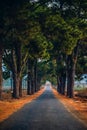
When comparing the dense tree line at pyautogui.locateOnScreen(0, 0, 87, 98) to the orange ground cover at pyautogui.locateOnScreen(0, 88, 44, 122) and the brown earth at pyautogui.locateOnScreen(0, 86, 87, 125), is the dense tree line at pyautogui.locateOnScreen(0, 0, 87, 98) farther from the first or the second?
the brown earth at pyautogui.locateOnScreen(0, 86, 87, 125)

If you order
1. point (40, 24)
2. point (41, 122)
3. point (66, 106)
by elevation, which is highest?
point (40, 24)

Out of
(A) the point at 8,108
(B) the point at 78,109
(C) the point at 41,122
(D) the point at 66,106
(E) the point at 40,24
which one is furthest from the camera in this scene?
(E) the point at 40,24

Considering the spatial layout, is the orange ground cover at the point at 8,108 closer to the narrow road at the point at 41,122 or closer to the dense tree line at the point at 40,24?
the narrow road at the point at 41,122

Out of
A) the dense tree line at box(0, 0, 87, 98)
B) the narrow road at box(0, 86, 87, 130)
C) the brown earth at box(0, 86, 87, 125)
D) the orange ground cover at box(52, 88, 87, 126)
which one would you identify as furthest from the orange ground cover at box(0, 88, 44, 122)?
the orange ground cover at box(52, 88, 87, 126)

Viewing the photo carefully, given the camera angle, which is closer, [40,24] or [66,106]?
[66,106]

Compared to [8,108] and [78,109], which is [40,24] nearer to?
[8,108]

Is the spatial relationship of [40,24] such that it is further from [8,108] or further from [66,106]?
[8,108]

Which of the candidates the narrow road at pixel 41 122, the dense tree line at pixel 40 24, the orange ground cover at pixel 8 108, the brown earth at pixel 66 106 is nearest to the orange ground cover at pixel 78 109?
the brown earth at pixel 66 106

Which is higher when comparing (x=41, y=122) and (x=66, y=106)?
(x=66, y=106)

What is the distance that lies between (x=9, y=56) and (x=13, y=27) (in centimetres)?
2054

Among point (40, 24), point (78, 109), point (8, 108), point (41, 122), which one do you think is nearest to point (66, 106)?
point (78, 109)

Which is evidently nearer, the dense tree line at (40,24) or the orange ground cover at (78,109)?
the orange ground cover at (78,109)

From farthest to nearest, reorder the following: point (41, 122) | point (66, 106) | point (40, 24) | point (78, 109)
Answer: point (40, 24)
point (66, 106)
point (78, 109)
point (41, 122)

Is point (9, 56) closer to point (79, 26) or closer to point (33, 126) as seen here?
point (79, 26)
